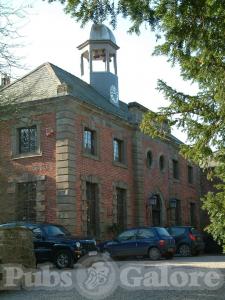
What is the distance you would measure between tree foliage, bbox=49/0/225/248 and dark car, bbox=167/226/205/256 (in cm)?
1583

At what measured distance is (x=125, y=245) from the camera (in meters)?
20.1

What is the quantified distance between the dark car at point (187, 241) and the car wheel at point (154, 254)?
3915 millimetres

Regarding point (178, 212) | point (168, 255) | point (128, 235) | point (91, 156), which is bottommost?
point (168, 255)

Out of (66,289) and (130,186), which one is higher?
(130,186)

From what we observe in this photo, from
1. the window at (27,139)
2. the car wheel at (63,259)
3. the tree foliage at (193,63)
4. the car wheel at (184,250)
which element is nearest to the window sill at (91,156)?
the window at (27,139)

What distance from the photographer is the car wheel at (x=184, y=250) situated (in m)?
23.2

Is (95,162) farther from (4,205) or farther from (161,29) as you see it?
(161,29)

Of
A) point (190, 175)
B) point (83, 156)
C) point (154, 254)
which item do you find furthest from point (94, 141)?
point (190, 175)

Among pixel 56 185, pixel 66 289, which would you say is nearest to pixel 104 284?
pixel 66 289

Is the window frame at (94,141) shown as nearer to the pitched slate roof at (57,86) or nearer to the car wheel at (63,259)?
the pitched slate roof at (57,86)

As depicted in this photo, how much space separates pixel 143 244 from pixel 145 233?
1.57 feet

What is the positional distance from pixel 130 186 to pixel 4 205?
1038 centimetres

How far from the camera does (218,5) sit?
6.23m

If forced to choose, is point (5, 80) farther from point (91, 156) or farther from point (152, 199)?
point (152, 199)
